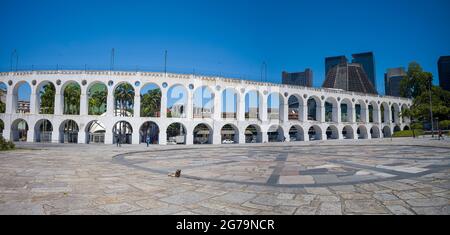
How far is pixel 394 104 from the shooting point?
6162 cm

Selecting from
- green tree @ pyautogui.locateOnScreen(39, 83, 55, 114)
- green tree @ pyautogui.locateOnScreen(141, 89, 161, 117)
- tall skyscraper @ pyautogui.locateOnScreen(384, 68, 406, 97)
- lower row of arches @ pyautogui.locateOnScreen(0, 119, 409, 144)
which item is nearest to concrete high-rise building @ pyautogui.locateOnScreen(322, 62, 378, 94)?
tall skyscraper @ pyautogui.locateOnScreen(384, 68, 406, 97)

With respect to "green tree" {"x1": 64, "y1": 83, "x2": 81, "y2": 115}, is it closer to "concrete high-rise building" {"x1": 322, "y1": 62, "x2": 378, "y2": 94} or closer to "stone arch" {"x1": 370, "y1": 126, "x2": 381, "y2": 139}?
"stone arch" {"x1": 370, "y1": 126, "x2": 381, "y2": 139}

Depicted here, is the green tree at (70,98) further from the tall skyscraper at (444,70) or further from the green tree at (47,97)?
the tall skyscraper at (444,70)

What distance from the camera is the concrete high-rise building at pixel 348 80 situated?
358ft

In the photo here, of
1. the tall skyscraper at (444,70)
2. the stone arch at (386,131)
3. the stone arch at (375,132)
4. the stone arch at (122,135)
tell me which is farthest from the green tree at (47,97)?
the tall skyscraper at (444,70)

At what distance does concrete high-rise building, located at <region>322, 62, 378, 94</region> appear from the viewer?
109125 millimetres

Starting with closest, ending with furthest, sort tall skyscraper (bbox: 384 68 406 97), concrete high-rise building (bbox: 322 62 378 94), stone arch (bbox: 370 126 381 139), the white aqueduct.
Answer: the white aqueduct, stone arch (bbox: 370 126 381 139), concrete high-rise building (bbox: 322 62 378 94), tall skyscraper (bbox: 384 68 406 97)

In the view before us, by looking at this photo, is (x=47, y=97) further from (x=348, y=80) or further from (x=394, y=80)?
(x=394, y=80)

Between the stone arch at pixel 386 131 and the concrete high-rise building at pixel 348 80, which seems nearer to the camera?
the stone arch at pixel 386 131

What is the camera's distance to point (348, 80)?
359ft
